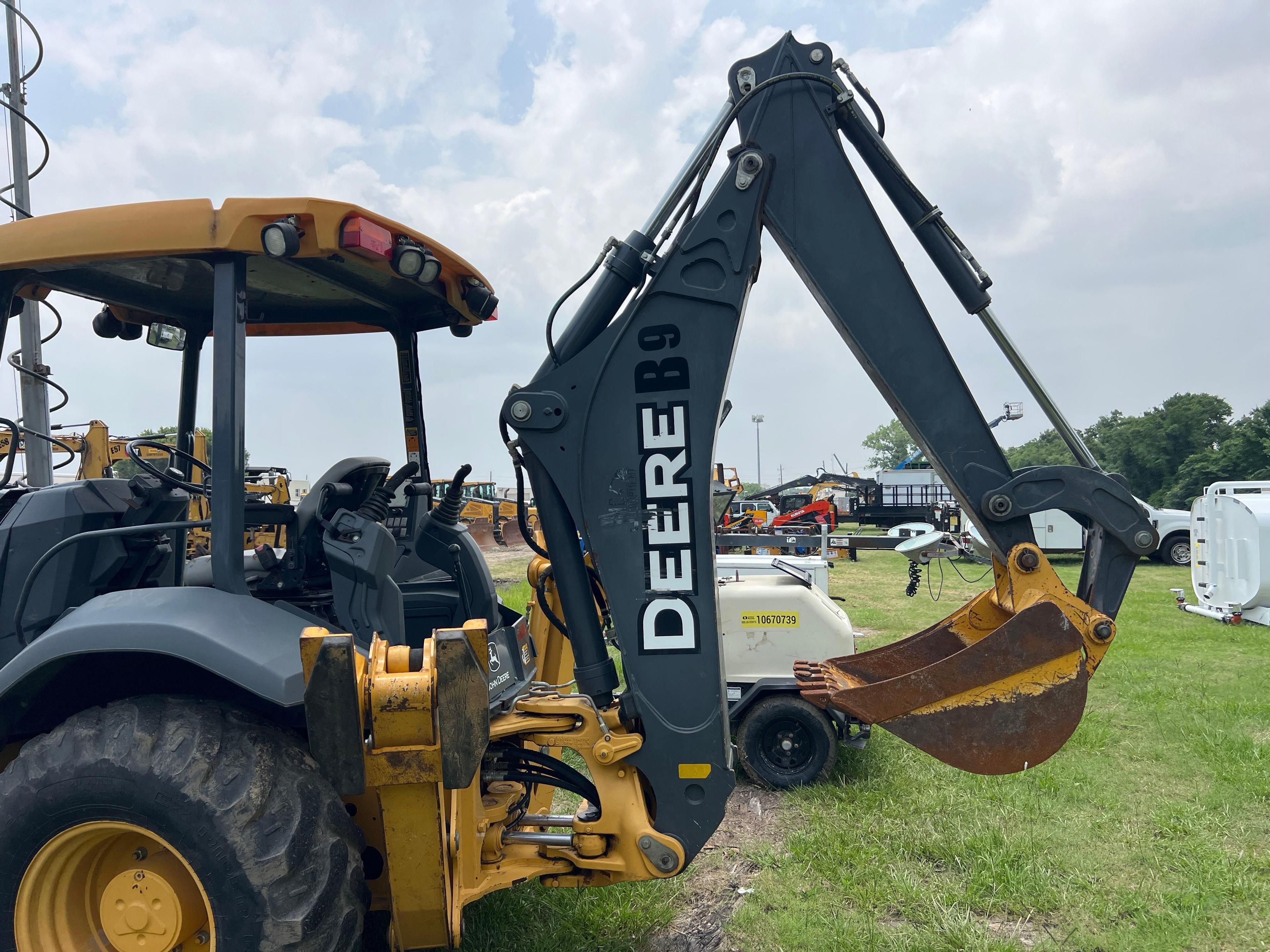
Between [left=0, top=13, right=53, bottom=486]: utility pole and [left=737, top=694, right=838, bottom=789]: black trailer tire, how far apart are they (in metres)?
4.30

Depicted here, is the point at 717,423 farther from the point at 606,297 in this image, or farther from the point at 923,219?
the point at 923,219

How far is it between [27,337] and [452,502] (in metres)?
3.30

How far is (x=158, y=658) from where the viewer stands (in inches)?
101

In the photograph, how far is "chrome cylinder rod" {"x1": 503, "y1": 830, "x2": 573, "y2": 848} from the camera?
116 inches

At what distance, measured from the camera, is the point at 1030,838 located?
4.41 meters

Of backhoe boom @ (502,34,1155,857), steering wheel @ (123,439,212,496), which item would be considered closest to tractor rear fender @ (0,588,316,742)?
steering wheel @ (123,439,212,496)

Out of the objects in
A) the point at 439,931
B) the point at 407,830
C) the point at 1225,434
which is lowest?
the point at 439,931

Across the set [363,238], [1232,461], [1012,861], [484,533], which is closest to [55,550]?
[363,238]

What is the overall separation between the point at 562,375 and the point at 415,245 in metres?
0.67

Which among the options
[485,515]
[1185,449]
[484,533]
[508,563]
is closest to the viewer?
[484,533]

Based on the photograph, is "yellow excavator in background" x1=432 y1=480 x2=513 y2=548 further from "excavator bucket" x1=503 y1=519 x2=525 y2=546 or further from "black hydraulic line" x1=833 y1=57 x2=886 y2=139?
"black hydraulic line" x1=833 y1=57 x2=886 y2=139

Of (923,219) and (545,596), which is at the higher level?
(923,219)

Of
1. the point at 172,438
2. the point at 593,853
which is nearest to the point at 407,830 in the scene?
the point at 593,853

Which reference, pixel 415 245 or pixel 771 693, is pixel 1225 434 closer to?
Answer: pixel 771 693
